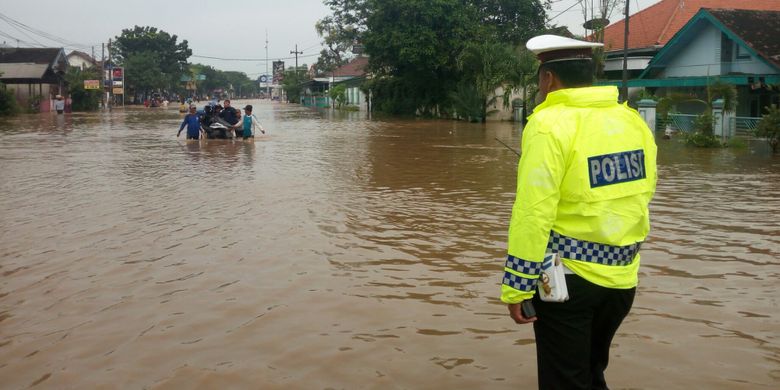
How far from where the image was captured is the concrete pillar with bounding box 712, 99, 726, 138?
70.8 ft

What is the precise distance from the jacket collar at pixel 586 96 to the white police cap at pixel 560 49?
0.61 feet

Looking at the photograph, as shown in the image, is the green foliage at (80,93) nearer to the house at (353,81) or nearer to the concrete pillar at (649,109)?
the house at (353,81)

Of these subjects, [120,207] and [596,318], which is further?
[120,207]

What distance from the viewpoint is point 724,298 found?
19.0ft

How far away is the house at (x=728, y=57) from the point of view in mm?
24500

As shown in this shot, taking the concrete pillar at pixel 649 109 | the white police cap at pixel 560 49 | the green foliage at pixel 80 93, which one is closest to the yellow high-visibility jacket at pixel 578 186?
the white police cap at pixel 560 49

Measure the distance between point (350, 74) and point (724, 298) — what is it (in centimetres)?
8791

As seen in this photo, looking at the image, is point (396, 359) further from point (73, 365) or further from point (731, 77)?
point (731, 77)

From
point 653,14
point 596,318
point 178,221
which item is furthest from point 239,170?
point 653,14

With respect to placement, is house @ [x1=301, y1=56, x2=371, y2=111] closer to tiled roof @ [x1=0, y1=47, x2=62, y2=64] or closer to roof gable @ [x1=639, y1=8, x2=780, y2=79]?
tiled roof @ [x1=0, y1=47, x2=62, y2=64]

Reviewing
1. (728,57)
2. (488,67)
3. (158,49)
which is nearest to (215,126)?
(488,67)

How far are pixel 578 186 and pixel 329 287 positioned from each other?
370 centimetres

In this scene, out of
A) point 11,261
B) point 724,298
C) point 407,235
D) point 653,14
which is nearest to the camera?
point 724,298

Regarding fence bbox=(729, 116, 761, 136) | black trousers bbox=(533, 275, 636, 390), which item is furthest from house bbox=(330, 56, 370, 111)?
black trousers bbox=(533, 275, 636, 390)
